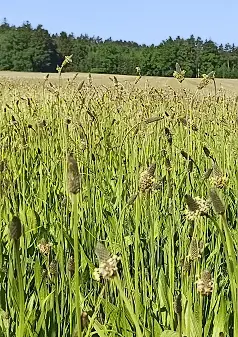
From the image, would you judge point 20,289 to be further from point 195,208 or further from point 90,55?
point 90,55

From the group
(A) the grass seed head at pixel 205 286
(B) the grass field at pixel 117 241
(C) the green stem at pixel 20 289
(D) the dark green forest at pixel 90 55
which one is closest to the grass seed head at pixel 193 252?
(B) the grass field at pixel 117 241

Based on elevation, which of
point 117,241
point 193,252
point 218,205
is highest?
point 218,205

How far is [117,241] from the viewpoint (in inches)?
60.5

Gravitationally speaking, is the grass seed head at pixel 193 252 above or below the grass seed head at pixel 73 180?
below

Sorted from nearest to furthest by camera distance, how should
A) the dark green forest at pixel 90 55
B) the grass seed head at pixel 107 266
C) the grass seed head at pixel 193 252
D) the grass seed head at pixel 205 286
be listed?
the grass seed head at pixel 107 266, the grass seed head at pixel 205 286, the grass seed head at pixel 193 252, the dark green forest at pixel 90 55

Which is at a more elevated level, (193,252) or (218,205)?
(218,205)

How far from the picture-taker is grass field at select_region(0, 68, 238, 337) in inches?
30.2

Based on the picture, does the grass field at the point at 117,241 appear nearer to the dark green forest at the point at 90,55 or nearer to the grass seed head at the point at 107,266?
the grass seed head at the point at 107,266

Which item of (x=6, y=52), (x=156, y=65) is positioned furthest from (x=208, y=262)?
(x=6, y=52)

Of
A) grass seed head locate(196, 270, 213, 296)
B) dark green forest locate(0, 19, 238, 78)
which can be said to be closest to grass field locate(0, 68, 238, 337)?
grass seed head locate(196, 270, 213, 296)

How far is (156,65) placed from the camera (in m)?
33.7

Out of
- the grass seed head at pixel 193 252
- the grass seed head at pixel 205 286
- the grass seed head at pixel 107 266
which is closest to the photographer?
the grass seed head at pixel 107 266

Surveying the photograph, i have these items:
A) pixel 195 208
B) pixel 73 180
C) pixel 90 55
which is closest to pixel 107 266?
pixel 73 180

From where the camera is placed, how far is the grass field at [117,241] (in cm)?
77
